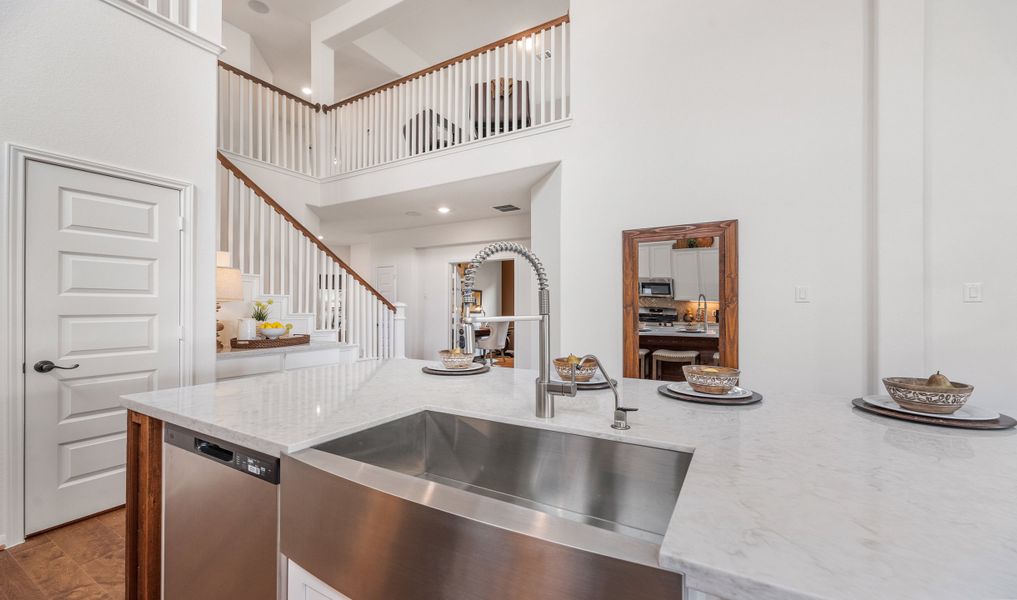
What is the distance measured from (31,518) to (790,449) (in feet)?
10.9

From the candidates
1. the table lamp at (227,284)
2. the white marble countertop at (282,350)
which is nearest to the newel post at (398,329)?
the white marble countertop at (282,350)

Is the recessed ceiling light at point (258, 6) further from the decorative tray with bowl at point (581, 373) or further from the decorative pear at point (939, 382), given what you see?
the decorative pear at point (939, 382)

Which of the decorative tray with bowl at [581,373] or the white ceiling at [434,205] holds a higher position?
the white ceiling at [434,205]

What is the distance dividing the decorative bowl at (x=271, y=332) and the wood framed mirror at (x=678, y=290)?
9.08 feet

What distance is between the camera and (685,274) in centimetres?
322

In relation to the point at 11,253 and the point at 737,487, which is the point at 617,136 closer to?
the point at 737,487

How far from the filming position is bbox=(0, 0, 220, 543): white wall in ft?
6.86

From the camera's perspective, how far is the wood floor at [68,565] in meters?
1.75

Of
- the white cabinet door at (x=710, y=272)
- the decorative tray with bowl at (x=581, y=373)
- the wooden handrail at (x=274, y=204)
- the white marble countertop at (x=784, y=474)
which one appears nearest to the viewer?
the white marble countertop at (x=784, y=474)

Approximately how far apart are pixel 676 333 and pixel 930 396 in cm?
222

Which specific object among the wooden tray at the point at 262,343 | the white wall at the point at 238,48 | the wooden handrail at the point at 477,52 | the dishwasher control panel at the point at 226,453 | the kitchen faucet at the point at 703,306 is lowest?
the dishwasher control panel at the point at 226,453

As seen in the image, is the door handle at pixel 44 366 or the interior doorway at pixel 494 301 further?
the interior doorway at pixel 494 301

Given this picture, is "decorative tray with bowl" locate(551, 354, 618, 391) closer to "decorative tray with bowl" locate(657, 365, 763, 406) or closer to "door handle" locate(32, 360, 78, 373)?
"decorative tray with bowl" locate(657, 365, 763, 406)

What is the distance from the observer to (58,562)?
1.94 metres
